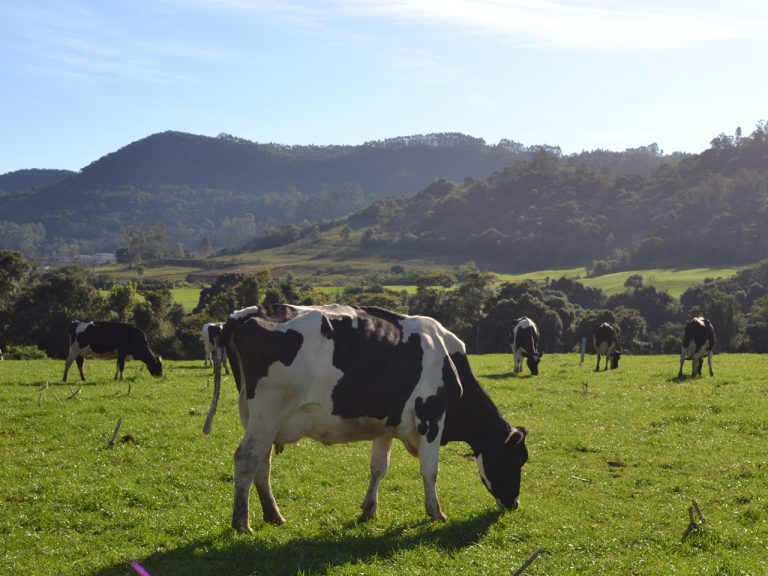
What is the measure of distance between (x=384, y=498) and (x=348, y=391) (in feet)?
9.19

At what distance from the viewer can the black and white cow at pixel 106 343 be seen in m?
29.0

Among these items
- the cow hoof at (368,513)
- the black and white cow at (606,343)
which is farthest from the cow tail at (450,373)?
the black and white cow at (606,343)

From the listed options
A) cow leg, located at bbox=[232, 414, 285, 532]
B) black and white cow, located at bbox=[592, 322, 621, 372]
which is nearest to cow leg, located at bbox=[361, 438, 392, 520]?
cow leg, located at bbox=[232, 414, 285, 532]

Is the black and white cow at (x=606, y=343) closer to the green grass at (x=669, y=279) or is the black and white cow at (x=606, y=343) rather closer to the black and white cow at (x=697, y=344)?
the black and white cow at (x=697, y=344)

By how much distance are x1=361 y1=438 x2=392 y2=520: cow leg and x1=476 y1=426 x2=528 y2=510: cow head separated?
1.68 meters

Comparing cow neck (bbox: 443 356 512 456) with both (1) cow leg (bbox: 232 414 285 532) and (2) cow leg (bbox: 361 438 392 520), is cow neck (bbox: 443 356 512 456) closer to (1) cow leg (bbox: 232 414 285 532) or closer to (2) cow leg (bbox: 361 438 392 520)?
(2) cow leg (bbox: 361 438 392 520)

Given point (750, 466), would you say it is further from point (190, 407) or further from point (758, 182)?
point (758, 182)

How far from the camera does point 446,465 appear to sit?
51.0ft

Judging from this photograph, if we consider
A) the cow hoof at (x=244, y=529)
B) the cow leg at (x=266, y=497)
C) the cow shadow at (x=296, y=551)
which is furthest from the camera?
the cow leg at (x=266, y=497)

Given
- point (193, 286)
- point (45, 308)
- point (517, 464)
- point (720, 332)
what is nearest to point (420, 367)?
point (517, 464)

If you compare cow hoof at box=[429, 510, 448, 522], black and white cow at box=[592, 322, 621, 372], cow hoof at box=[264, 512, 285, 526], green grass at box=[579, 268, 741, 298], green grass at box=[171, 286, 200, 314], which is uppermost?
green grass at box=[579, 268, 741, 298]

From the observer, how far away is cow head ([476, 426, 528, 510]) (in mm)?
12000

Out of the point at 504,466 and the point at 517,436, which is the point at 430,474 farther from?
the point at 517,436

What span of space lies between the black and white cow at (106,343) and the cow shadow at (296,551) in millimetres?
20771
